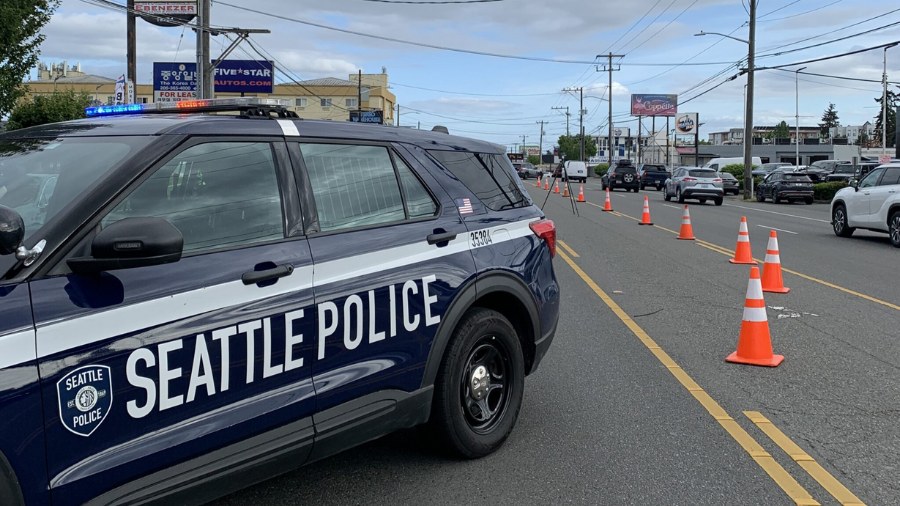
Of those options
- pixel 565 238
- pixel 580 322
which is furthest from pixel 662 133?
pixel 580 322

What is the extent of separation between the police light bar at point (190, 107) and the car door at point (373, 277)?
1.17 feet

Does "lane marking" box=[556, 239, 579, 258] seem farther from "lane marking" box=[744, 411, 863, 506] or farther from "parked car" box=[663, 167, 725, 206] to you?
"parked car" box=[663, 167, 725, 206]

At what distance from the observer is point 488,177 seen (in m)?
5.33

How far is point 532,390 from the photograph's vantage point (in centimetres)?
625

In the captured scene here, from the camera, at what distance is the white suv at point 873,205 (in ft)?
58.2

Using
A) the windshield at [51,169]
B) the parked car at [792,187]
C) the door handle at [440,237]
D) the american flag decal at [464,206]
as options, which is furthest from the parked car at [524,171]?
the parked car at [792,187]

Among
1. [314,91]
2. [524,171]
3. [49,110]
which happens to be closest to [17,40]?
[524,171]

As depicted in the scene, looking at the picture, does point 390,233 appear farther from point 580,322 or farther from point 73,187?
point 580,322

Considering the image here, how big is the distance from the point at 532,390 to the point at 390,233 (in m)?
2.54

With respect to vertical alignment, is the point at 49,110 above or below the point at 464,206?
above

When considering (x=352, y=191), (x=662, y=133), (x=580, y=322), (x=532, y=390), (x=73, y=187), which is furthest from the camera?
(x=662, y=133)

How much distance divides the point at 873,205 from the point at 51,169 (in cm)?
1877

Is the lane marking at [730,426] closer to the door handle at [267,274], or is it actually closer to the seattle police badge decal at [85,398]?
the door handle at [267,274]

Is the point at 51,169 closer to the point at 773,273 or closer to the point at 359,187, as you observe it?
the point at 359,187
